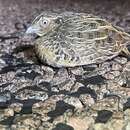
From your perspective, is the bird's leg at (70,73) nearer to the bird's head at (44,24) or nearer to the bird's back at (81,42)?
the bird's back at (81,42)

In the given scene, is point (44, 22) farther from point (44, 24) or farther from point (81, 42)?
point (81, 42)

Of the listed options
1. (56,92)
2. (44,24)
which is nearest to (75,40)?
(44,24)

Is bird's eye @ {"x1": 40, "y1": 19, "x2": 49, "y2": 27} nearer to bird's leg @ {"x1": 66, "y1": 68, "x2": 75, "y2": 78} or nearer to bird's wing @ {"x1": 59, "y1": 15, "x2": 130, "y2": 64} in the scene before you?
bird's wing @ {"x1": 59, "y1": 15, "x2": 130, "y2": 64}

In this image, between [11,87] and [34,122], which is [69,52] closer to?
[11,87]

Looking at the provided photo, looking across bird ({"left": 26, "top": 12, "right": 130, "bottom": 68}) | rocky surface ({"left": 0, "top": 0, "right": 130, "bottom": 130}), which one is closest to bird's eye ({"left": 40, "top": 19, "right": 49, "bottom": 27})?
bird ({"left": 26, "top": 12, "right": 130, "bottom": 68})

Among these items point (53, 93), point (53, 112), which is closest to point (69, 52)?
point (53, 93)

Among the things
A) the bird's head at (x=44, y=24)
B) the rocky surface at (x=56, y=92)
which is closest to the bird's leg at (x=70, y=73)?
the rocky surface at (x=56, y=92)
